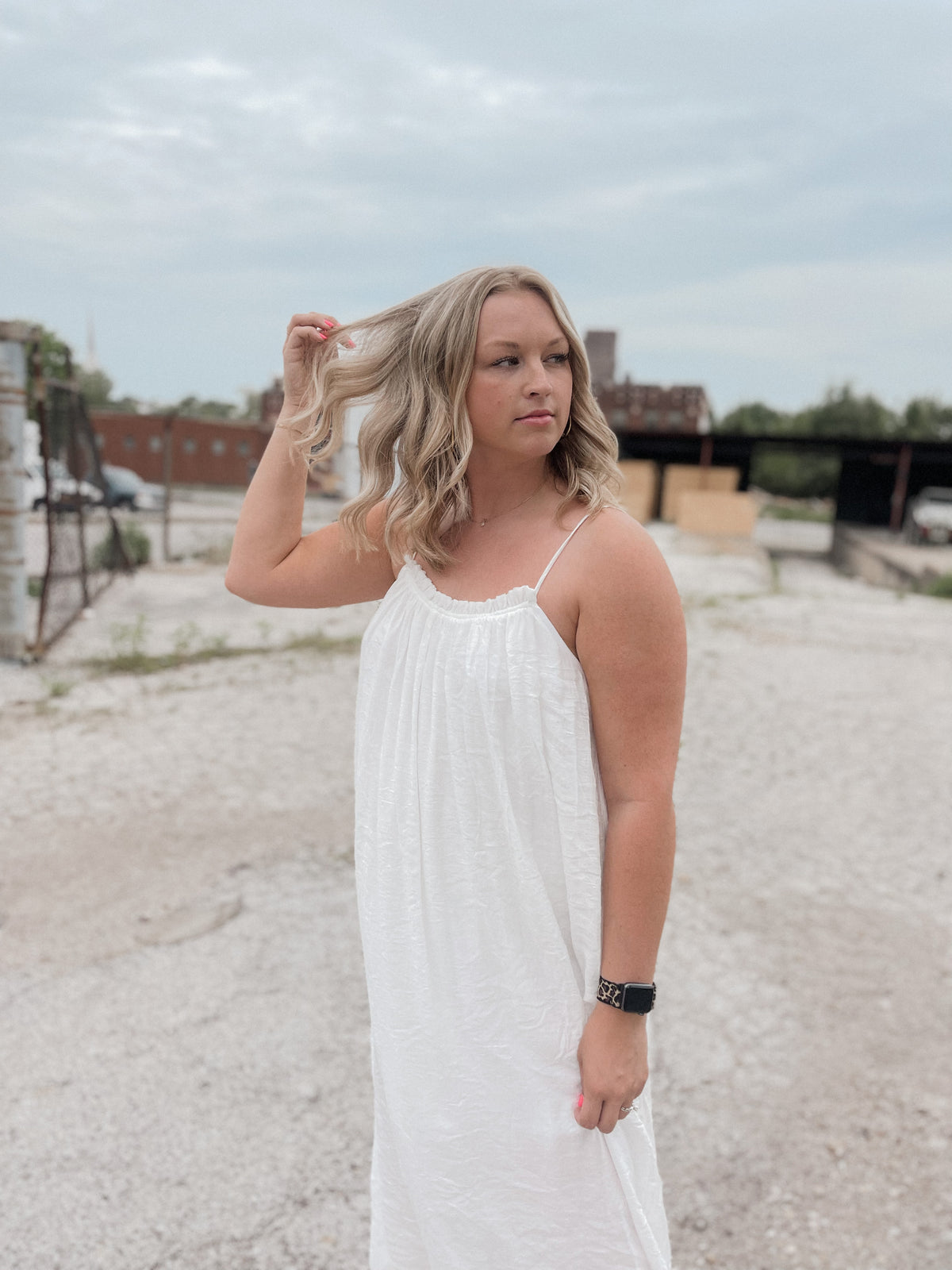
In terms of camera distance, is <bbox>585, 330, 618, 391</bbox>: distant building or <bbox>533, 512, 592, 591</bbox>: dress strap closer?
<bbox>533, 512, 592, 591</bbox>: dress strap

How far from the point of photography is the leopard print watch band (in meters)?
1.36

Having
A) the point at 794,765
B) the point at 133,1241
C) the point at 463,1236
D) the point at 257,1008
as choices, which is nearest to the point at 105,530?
the point at 794,765

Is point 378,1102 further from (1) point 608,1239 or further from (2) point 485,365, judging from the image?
(2) point 485,365

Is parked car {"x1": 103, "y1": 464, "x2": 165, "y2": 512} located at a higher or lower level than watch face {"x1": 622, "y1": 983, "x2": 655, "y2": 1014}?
lower

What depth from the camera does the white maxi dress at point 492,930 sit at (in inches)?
53.6

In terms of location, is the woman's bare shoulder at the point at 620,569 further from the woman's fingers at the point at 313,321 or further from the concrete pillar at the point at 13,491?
the concrete pillar at the point at 13,491

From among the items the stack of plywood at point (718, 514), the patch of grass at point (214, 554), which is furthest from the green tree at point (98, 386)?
the patch of grass at point (214, 554)

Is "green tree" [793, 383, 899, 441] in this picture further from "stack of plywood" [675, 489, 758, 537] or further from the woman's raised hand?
the woman's raised hand

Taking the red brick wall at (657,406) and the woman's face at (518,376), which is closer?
the woman's face at (518,376)

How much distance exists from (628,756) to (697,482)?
27.4 metres

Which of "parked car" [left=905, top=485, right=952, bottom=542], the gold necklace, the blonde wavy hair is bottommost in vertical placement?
"parked car" [left=905, top=485, right=952, bottom=542]

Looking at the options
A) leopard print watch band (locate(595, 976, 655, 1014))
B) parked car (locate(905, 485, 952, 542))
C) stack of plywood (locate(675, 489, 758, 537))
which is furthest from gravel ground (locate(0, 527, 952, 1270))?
parked car (locate(905, 485, 952, 542))

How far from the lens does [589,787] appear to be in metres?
1.36

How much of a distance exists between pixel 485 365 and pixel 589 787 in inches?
24.6
